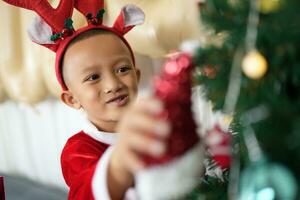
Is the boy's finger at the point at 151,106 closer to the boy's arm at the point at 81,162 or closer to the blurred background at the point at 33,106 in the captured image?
the boy's arm at the point at 81,162

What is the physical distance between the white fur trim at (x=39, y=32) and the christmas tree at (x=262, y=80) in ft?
1.28

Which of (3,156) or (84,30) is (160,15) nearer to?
(84,30)

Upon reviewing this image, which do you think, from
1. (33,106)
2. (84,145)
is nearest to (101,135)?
(84,145)

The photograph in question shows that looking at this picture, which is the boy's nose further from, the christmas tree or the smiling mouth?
the christmas tree

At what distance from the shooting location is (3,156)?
58.3 inches

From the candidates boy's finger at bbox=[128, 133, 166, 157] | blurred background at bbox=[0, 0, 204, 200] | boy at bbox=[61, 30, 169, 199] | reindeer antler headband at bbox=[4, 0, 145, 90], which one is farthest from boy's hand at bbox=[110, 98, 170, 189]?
blurred background at bbox=[0, 0, 204, 200]

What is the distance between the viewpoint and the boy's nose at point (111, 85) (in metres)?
0.68

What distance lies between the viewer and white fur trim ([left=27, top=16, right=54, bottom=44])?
73 cm

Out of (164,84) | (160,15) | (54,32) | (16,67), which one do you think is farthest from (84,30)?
(16,67)

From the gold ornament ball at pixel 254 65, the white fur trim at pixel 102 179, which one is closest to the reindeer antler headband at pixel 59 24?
the white fur trim at pixel 102 179

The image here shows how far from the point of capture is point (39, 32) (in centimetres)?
74

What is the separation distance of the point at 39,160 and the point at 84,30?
2.36ft

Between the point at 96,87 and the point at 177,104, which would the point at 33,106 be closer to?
the point at 96,87

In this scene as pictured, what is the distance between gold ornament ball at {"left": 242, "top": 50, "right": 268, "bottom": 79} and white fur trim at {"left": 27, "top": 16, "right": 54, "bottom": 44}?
0.44 m
